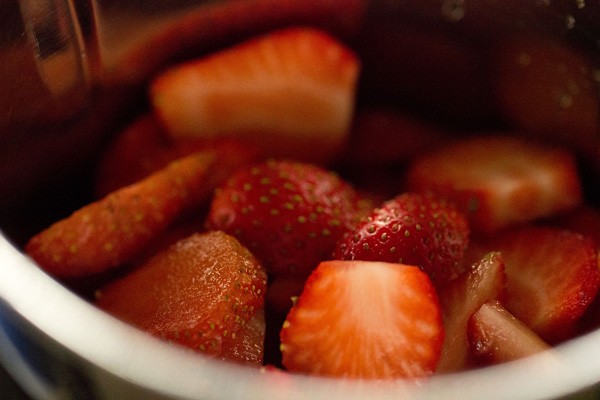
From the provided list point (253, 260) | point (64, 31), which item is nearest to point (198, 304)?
point (253, 260)

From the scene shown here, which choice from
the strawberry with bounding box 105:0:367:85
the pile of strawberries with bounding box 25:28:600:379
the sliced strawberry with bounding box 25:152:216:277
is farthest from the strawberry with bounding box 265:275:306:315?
the strawberry with bounding box 105:0:367:85

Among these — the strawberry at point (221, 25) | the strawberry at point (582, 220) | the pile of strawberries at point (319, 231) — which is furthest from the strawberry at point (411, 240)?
the strawberry at point (221, 25)

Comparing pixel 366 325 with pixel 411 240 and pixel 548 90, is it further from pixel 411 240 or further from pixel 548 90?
pixel 548 90

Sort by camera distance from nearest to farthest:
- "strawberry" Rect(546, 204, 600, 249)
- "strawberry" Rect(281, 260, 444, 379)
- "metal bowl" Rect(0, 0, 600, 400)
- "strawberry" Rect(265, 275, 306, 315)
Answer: "metal bowl" Rect(0, 0, 600, 400) → "strawberry" Rect(281, 260, 444, 379) → "strawberry" Rect(265, 275, 306, 315) → "strawberry" Rect(546, 204, 600, 249)

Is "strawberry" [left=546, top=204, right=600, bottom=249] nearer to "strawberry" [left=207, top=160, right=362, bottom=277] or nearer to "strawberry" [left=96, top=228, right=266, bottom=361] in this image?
"strawberry" [left=207, top=160, right=362, bottom=277]

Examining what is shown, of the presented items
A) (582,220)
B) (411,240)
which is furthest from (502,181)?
(411,240)

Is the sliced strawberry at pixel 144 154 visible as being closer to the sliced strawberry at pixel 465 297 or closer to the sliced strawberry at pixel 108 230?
the sliced strawberry at pixel 108 230

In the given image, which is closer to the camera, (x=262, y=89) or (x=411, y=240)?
(x=411, y=240)
